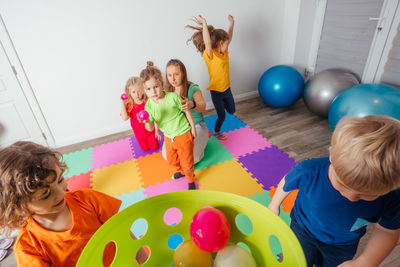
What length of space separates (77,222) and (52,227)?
0.08 m

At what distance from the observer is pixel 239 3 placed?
2.73m

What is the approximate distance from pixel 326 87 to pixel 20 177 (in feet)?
8.81

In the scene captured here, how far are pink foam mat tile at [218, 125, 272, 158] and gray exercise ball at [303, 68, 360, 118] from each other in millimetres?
774

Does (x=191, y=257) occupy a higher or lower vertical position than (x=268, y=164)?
higher

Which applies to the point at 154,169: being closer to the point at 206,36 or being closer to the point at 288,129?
the point at 206,36

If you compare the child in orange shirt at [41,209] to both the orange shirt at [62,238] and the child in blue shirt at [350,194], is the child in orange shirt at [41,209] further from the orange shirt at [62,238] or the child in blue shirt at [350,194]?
the child in blue shirt at [350,194]

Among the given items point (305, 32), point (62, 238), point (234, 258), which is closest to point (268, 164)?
point (234, 258)

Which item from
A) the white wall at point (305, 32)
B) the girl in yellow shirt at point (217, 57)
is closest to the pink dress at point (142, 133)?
the girl in yellow shirt at point (217, 57)

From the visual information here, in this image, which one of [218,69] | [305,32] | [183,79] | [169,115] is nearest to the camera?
[169,115]

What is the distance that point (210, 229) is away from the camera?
749mm

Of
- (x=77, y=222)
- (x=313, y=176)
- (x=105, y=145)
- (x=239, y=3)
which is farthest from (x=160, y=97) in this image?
(x=239, y=3)

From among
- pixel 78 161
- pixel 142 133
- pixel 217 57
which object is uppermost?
pixel 217 57

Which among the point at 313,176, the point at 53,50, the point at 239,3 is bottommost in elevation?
the point at 313,176

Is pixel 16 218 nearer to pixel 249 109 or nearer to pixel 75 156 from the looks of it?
pixel 75 156
